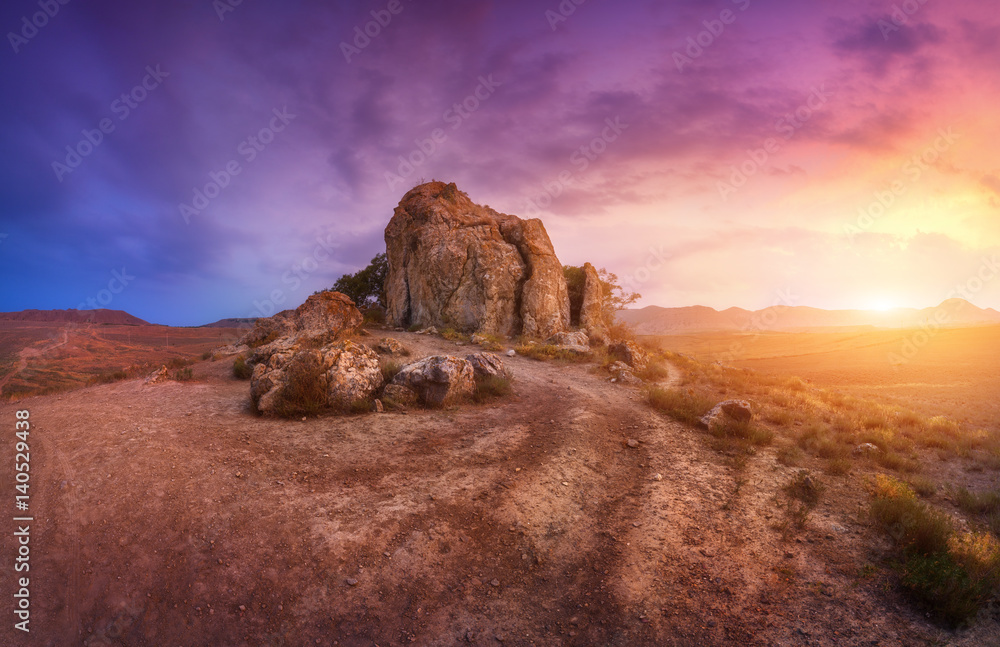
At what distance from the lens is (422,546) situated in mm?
4469

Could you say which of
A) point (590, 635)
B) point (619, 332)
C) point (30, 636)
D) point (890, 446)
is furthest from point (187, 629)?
point (619, 332)

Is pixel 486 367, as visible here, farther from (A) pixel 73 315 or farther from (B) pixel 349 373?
(A) pixel 73 315

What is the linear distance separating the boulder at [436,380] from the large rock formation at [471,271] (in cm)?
1251

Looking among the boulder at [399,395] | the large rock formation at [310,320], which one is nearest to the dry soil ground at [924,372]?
the boulder at [399,395]

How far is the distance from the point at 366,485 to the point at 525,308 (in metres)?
18.2

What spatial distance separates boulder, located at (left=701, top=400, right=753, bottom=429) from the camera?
342 inches

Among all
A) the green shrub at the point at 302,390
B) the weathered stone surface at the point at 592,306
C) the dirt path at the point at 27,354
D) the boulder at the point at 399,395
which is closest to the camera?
the green shrub at the point at 302,390

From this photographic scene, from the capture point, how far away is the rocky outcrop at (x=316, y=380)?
854 centimetres

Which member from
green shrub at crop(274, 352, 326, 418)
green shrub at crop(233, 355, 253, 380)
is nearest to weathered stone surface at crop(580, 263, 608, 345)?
green shrub at crop(274, 352, 326, 418)

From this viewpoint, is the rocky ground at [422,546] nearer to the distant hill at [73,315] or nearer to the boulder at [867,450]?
the boulder at [867,450]

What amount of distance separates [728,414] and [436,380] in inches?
281

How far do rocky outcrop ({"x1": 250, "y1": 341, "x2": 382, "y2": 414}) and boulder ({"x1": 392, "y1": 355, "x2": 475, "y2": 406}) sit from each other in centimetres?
82

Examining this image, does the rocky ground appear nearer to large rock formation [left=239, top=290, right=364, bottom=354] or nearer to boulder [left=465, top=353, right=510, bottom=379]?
boulder [left=465, top=353, right=510, bottom=379]

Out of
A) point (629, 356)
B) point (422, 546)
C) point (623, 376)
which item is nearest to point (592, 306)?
point (629, 356)
